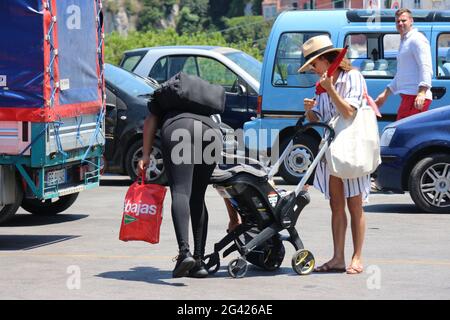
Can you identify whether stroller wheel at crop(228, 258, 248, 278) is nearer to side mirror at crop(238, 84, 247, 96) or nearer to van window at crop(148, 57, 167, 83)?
side mirror at crop(238, 84, 247, 96)

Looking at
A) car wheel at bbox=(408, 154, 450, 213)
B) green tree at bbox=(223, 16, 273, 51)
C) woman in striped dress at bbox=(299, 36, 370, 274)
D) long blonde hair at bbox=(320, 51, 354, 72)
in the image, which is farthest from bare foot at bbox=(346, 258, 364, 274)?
green tree at bbox=(223, 16, 273, 51)

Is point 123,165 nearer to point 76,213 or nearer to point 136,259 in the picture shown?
point 76,213

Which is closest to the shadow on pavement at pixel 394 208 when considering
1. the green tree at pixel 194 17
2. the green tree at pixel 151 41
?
the green tree at pixel 151 41

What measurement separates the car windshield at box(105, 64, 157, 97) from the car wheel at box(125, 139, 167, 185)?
0.70 meters

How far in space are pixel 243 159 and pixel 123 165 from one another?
6933mm

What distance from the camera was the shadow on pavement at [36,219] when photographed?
12148 mm

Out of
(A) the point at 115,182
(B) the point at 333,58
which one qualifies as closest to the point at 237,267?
(B) the point at 333,58

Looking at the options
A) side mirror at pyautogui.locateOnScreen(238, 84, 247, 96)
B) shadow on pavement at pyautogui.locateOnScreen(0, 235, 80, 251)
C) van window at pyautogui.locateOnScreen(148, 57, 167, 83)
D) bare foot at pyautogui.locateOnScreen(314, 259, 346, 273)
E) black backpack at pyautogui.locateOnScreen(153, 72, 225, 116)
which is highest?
black backpack at pyautogui.locateOnScreen(153, 72, 225, 116)

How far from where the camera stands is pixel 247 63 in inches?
716

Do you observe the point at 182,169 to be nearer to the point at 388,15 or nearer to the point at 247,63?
the point at 388,15

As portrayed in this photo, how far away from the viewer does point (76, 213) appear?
1294 centimetres

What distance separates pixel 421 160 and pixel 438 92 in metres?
2.68

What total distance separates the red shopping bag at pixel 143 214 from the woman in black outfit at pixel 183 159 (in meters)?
0.17

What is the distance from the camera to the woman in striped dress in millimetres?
8531
